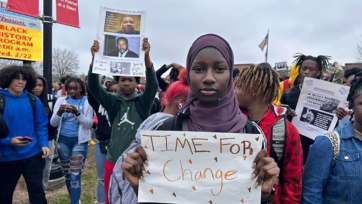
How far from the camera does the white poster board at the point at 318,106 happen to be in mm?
3084

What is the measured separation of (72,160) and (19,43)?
7.42 metres

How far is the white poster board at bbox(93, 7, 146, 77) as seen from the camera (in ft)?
9.80

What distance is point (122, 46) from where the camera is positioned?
302cm

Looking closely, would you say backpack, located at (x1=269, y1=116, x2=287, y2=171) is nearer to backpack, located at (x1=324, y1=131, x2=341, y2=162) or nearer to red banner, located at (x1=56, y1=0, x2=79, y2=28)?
backpack, located at (x1=324, y1=131, x2=341, y2=162)

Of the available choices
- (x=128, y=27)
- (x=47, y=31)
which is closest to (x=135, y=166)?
(x=128, y=27)

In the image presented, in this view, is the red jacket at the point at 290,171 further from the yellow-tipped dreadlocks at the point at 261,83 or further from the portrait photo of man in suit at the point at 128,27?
the portrait photo of man in suit at the point at 128,27

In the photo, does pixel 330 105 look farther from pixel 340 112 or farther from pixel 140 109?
pixel 140 109

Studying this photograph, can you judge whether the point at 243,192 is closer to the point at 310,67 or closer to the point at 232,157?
the point at 232,157

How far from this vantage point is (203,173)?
137cm

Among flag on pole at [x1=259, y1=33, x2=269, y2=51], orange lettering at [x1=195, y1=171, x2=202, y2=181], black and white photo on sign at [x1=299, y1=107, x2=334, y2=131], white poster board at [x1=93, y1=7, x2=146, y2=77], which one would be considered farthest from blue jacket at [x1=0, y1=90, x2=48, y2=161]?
flag on pole at [x1=259, y1=33, x2=269, y2=51]

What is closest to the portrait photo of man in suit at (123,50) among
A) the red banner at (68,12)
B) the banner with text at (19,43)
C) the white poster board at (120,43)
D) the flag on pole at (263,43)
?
the white poster board at (120,43)

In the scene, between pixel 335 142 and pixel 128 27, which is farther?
pixel 128 27

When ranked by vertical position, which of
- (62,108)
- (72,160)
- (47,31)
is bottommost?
(72,160)

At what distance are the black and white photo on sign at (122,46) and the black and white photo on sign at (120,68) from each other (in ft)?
0.26
